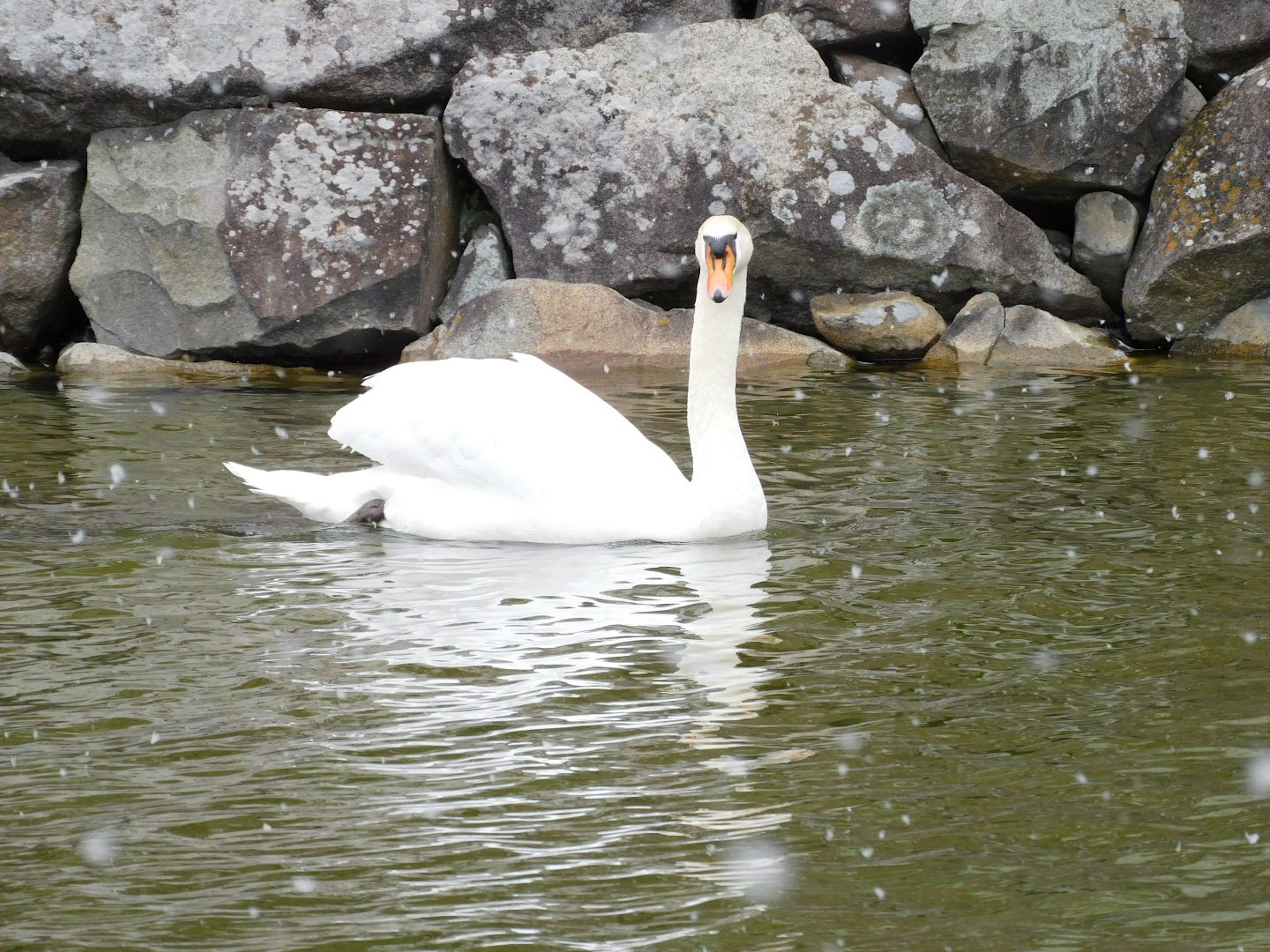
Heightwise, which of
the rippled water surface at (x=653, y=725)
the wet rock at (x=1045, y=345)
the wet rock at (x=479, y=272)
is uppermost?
the wet rock at (x=479, y=272)

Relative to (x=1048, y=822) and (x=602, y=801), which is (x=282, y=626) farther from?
(x=1048, y=822)

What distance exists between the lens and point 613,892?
278cm

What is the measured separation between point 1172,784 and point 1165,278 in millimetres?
7377

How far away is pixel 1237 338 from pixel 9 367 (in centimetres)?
744

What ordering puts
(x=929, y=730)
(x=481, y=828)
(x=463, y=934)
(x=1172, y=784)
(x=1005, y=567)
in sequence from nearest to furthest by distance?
(x=463, y=934) < (x=481, y=828) < (x=1172, y=784) < (x=929, y=730) < (x=1005, y=567)

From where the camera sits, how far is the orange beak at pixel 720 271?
5551 mm

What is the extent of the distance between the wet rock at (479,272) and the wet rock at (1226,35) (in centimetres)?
454

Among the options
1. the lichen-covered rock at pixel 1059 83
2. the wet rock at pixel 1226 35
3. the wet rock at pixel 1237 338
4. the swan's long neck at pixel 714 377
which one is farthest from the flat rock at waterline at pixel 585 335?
the swan's long neck at pixel 714 377

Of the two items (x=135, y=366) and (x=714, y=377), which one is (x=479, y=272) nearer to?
(x=135, y=366)

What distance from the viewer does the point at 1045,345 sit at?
10148 mm

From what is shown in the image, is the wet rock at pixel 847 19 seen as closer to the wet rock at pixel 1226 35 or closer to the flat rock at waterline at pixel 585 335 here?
the wet rock at pixel 1226 35

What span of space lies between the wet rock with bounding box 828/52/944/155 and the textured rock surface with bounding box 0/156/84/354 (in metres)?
5.03

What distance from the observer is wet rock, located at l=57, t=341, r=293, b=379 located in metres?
9.98

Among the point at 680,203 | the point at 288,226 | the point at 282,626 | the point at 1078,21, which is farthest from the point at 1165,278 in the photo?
the point at 282,626
